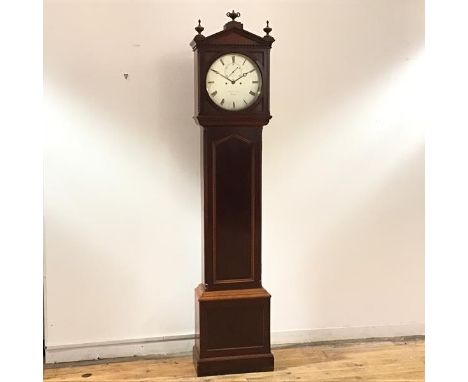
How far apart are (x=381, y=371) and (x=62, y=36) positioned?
2528 millimetres

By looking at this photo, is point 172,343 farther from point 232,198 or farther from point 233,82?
point 233,82

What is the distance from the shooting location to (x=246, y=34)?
301cm

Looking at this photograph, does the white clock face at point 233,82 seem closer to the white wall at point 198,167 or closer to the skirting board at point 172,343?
the white wall at point 198,167

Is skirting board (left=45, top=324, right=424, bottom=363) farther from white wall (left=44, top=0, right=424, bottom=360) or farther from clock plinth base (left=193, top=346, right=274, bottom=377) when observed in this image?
clock plinth base (left=193, top=346, right=274, bottom=377)

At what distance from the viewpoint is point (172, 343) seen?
11.0ft

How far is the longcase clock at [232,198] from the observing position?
9.87ft

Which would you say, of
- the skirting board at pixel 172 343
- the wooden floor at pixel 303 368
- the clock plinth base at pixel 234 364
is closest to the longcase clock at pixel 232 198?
the clock plinth base at pixel 234 364

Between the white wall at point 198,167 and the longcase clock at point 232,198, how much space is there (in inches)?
12.2

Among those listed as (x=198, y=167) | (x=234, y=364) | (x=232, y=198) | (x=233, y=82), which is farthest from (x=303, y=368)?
(x=233, y=82)

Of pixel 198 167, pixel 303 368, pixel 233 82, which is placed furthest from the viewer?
pixel 198 167

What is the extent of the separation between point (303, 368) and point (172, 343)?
2.55 ft

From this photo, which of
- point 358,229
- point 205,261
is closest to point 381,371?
point 358,229

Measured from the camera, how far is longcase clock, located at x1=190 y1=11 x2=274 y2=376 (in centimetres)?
301
